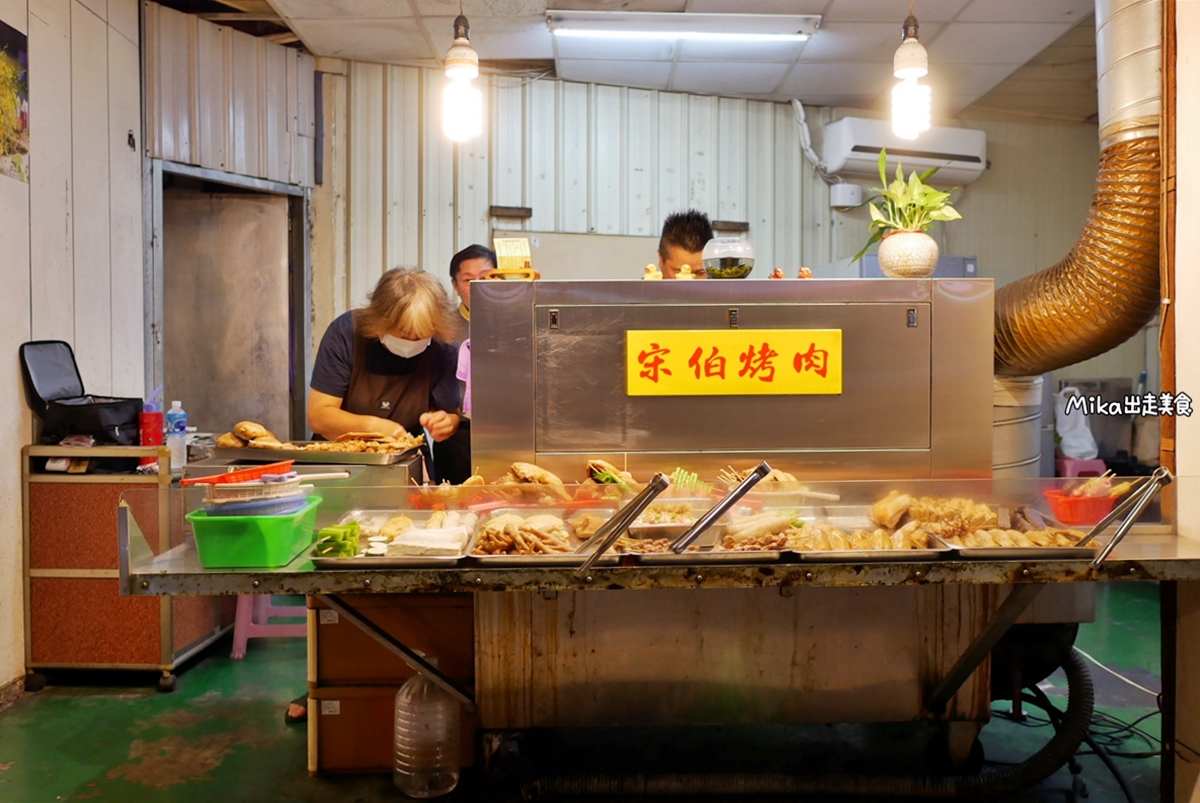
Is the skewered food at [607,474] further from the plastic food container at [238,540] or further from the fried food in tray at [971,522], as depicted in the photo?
the plastic food container at [238,540]

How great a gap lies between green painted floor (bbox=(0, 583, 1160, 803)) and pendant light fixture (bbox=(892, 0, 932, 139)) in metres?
2.54

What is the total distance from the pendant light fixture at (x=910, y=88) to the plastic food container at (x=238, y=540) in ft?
9.34

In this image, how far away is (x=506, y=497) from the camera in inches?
96.4

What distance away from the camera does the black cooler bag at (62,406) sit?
3.87m

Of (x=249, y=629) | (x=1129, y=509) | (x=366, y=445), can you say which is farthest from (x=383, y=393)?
(x=1129, y=509)

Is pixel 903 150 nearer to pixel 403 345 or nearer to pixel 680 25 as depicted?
pixel 680 25

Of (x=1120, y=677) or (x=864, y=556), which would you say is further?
(x=1120, y=677)

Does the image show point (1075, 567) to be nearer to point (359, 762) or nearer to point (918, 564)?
point (918, 564)

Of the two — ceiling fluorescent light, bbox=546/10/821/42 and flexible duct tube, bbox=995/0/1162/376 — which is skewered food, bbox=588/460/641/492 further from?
ceiling fluorescent light, bbox=546/10/821/42

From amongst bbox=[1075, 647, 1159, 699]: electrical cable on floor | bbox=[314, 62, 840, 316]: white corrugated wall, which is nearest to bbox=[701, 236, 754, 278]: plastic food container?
bbox=[1075, 647, 1159, 699]: electrical cable on floor

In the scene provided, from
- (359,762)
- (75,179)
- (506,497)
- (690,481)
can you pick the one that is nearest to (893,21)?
(690,481)

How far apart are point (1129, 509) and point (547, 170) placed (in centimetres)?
481

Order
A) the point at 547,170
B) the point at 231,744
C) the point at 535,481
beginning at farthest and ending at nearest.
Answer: the point at 547,170
the point at 231,744
the point at 535,481

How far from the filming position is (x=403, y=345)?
158 inches
